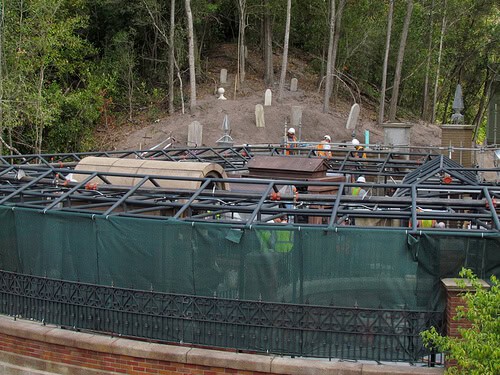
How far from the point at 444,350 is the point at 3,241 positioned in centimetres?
763

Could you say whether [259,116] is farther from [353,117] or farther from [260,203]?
[260,203]

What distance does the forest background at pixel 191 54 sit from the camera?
3934 centimetres

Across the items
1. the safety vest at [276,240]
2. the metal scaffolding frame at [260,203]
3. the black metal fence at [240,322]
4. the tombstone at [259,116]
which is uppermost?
the tombstone at [259,116]

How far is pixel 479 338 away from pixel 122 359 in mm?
5312

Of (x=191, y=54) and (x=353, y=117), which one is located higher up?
(x=191, y=54)

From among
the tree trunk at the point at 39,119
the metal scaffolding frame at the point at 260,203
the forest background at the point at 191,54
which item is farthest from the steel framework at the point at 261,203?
the forest background at the point at 191,54

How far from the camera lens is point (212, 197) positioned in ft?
42.3

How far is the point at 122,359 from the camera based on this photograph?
1138cm

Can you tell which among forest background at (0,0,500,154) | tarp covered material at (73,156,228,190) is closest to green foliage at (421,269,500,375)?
tarp covered material at (73,156,228,190)

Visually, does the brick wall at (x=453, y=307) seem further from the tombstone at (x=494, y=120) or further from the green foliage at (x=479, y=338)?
the tombstone at (x=494, y=120)

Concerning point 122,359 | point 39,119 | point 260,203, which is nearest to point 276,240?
point 260,203

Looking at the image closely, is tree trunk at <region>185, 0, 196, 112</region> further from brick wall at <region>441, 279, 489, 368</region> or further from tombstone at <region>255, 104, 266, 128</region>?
brick wall at <region>441, 279, 489, 368</region>

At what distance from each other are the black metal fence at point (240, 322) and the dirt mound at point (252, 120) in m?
27.0

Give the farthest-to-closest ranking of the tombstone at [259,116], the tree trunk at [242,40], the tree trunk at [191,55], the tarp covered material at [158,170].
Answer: the tree trunk at [242,40] < the tree trunk at [191,55] < the tombstone at [259,116] < the tarp covered material at [158,170]
